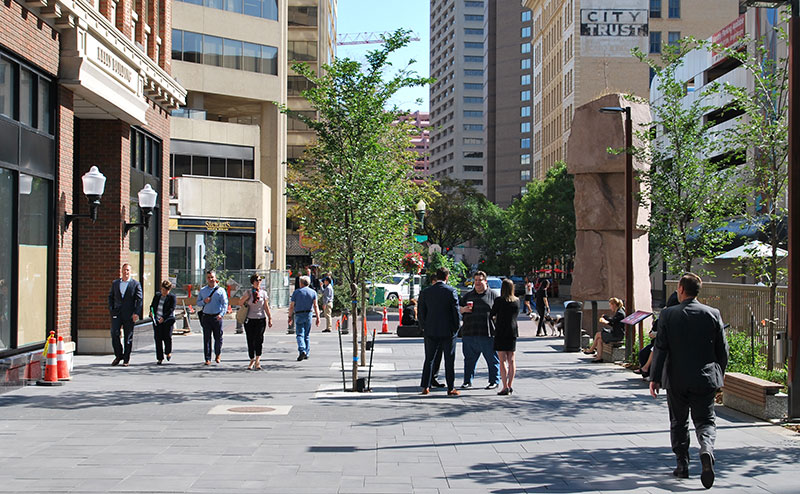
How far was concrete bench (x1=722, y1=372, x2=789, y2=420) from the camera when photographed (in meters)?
11.1

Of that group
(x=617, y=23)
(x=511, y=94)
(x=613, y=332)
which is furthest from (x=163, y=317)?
(x=511, y=94)

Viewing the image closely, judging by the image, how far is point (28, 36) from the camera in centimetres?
1383

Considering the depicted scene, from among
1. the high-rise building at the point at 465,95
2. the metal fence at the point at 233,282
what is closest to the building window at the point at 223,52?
the metal fence at the point at 233,282

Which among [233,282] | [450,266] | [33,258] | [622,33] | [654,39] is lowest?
[233,282]

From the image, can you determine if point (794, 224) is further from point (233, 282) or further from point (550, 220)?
point (550, 220)

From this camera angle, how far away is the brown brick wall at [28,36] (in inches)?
508

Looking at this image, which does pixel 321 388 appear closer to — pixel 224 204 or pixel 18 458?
pixel 18 458

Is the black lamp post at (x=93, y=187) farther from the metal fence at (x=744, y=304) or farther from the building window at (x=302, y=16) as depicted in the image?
the building window at (x=302, y=16)

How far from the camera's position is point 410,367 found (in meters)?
17.6

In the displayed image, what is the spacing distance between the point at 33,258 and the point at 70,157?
2.26 metres

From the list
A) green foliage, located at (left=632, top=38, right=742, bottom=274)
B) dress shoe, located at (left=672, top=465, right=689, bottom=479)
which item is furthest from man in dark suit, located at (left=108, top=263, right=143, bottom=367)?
dress shoe, located at (left=672, top=465, right=689, bottom=479)

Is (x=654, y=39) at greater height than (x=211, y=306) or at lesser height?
greater

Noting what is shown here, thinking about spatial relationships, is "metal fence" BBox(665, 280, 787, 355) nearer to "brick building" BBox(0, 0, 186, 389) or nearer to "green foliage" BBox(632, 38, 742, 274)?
"green foliage" BBox(632, 38, 742, 274)

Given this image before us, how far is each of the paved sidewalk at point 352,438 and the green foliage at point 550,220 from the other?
4594cm
